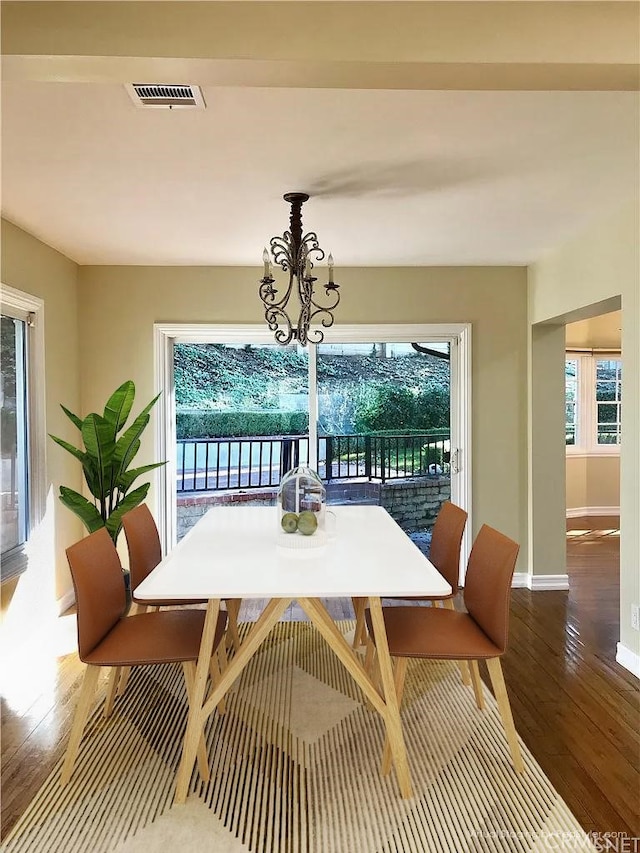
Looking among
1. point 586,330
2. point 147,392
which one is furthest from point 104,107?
point 586,330

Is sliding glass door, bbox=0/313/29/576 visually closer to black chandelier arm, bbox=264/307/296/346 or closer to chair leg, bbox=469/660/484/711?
black chandelier arm, bbox=264/307/296/346

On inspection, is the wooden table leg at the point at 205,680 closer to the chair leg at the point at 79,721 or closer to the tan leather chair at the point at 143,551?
the chair leg at the point at 79,721

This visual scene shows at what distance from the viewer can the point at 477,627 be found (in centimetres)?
257

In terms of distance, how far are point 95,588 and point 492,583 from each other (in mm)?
1528

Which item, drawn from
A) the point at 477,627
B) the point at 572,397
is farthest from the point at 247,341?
the point at 572,397

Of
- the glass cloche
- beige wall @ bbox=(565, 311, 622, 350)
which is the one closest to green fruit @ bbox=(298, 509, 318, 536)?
the glass cloche

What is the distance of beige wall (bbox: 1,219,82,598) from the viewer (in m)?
3.86

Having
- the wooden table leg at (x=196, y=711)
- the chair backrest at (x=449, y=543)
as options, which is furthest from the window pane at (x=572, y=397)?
the wooden table leg at (x=196, y=711)

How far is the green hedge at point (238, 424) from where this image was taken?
198 inches

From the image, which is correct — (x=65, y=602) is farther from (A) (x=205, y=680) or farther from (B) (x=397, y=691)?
(B) (x=397, y=691)

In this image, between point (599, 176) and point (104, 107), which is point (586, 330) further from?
point (104, 107)

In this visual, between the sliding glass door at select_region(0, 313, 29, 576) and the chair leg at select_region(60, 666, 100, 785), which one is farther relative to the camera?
the sliding glass door at select_region(0, 313, 29, 576)

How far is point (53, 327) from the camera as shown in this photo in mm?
4223

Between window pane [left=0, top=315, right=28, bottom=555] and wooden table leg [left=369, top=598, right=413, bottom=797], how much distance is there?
238 centimetres
